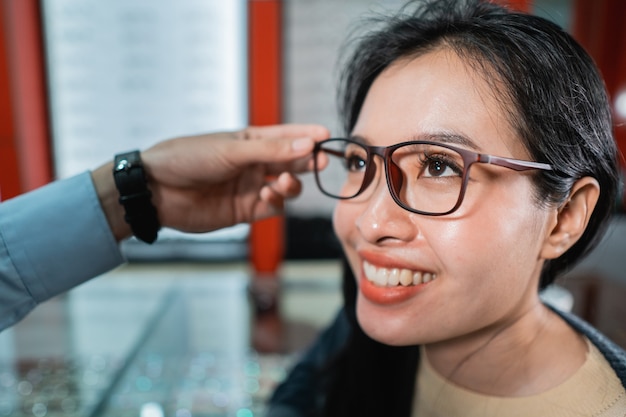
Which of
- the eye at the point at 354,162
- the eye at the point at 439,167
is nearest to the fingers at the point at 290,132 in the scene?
the eye at the point at 354,162

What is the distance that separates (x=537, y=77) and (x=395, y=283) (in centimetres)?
40

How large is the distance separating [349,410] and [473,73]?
83cm

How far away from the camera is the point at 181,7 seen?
2.45 meters

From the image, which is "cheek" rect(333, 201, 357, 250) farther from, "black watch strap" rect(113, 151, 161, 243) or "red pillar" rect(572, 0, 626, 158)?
"red pillar" rect(572, 0, 626, 158)

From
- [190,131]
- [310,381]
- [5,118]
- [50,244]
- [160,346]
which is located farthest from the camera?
[190,131]

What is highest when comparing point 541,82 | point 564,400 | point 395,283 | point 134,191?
point 541,82

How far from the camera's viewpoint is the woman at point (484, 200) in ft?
2.37

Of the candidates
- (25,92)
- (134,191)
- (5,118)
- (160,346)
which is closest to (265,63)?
(25,92)

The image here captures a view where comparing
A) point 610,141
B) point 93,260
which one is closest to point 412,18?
point 610,141

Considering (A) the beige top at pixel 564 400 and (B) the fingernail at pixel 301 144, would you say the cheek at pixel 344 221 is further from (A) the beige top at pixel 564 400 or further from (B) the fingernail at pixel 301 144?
(A) the beige top at pixel 564 400

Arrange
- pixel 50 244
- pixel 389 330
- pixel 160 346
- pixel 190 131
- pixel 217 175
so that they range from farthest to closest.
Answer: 1. pixel 190 131
2. pixel 160 346
3. pixel 217 175
4. pixel 50 244
5. pixel 389 330

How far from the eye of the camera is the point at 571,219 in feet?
2.59

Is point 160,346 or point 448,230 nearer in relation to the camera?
point 448,230

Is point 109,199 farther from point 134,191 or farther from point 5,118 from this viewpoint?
point 5,118
